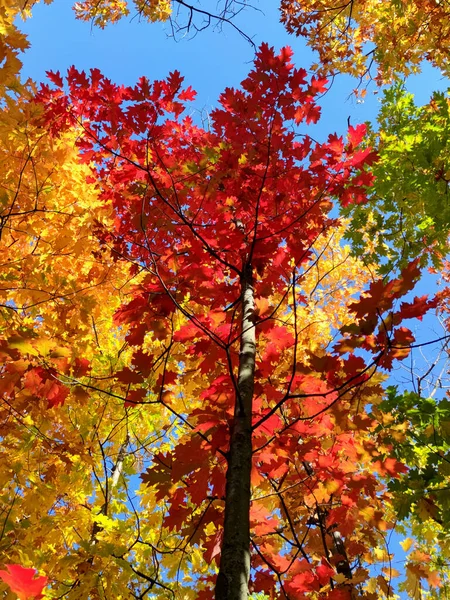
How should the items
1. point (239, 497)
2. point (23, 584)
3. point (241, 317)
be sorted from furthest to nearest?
1. point (241, 317)
2. point (239, 497)
3. point (23, 584)

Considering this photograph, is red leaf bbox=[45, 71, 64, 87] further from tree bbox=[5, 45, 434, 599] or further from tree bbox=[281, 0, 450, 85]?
tree bbox=[281, 0, 450, 85]

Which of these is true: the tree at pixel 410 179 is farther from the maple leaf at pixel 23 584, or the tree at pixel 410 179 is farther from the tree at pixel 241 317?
the maple leaf at pixel 23 584

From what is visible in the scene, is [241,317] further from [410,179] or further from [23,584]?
[410,179]

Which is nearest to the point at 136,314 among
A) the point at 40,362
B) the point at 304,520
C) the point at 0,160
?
the point at 40,362

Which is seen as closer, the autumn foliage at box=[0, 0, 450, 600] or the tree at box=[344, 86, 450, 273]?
the autumn foliage at box=[0, 0, 450, 600]

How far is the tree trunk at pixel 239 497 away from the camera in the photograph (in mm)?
1348

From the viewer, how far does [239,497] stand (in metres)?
1.58

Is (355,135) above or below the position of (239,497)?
above

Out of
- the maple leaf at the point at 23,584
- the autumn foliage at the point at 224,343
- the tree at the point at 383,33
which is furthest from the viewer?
the tree at the point at 383,33

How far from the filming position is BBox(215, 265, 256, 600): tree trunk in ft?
4.42

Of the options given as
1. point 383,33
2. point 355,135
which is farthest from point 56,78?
point 383,33

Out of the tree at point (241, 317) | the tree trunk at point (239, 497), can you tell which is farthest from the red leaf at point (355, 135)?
the tree trunk at point (239, 497)

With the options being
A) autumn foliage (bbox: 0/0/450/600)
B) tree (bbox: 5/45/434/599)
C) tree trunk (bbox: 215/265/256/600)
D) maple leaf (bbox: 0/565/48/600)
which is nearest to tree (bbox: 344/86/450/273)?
autumn foliage (bbox: 0/0/450/600)

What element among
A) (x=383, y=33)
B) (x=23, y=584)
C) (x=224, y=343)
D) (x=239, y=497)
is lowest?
(x=23, y=584)
